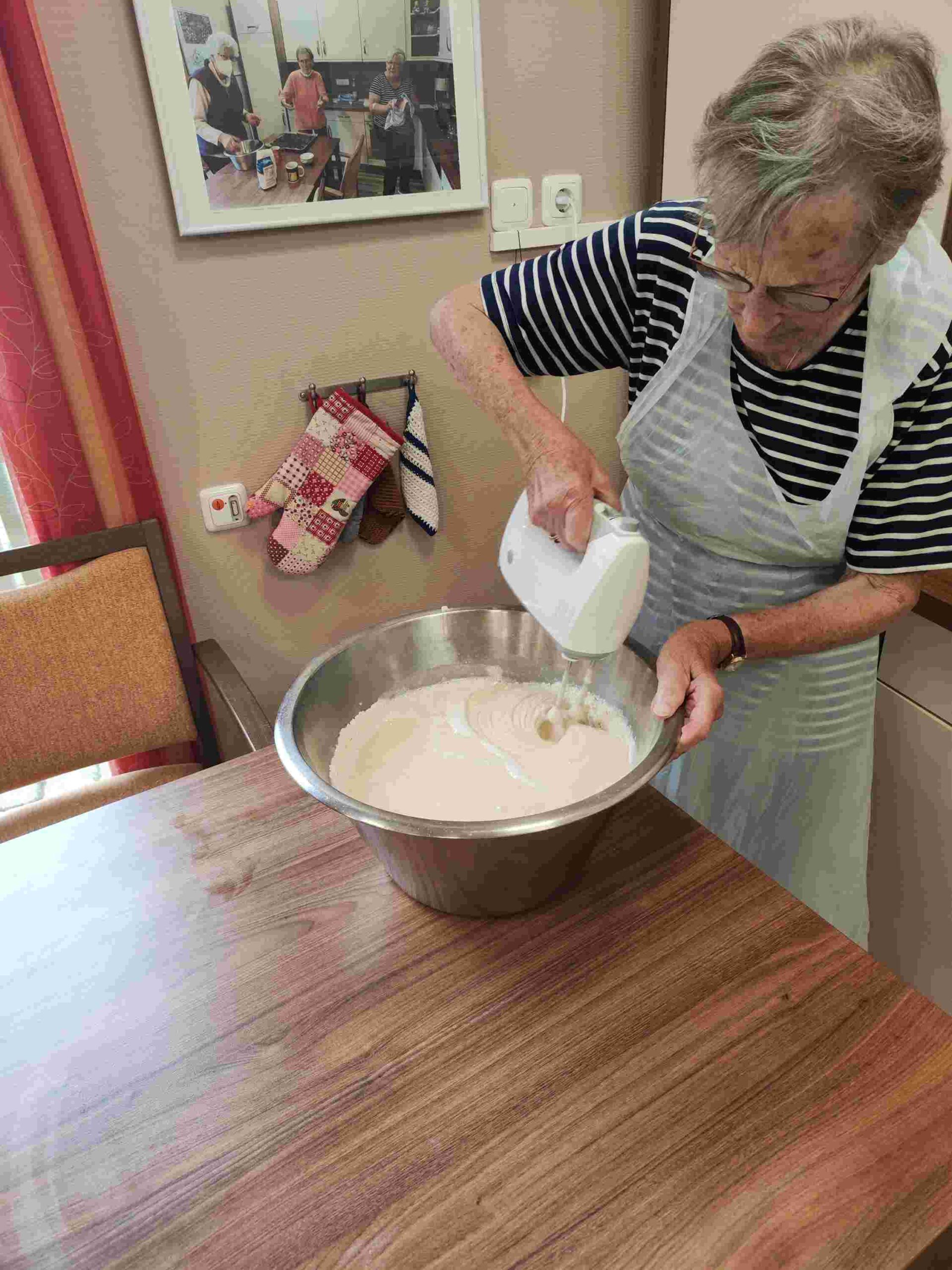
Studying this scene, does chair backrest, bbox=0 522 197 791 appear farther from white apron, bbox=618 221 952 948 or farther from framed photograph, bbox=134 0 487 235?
white apron, bbox=618 221 952 948

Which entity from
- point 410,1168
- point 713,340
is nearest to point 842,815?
point 713,340

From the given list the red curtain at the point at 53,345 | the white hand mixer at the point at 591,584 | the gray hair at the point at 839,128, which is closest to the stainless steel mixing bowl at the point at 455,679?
the white hand mixer at the point at 591,584

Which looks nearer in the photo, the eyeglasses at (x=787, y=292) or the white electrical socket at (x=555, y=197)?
the eyeglasses at (x=787, y=292)

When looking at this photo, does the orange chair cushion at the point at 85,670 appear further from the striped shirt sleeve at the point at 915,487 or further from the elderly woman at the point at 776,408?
the striped shirt sleeve at the point at 915,487

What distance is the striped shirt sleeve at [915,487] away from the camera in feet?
3.23

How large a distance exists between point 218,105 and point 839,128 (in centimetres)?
118

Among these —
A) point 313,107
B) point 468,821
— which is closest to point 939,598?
point 468,821

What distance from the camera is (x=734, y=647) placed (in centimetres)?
109

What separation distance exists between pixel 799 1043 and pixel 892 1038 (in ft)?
0.27

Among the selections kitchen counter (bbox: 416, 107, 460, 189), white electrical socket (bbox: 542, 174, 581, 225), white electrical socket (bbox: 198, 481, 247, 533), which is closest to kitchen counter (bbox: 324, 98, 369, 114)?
kitchen counter (bbox: 416, 107, 460, 189)

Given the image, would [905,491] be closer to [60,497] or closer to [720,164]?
[720,164]

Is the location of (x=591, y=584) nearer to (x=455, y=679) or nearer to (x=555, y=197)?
(x=455, y=679)

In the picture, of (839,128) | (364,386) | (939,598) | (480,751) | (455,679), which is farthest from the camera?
(364,386)

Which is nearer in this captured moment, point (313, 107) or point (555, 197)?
point (313, 107)
